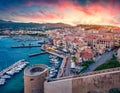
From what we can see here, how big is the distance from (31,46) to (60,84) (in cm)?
784

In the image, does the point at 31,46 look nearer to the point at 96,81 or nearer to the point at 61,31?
the point at 61,31

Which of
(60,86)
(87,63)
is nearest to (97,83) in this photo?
(60,86)

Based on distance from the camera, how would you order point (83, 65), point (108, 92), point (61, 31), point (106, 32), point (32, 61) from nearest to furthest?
point (108, 92), point (83, 65), point (32, 61), point (106, 32), point (61, 31)

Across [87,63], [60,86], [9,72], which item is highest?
[60,86]

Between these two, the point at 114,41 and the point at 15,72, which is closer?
the point at 15,72

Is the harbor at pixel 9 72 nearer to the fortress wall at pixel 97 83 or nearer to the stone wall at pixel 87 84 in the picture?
the stone wall at pixel 87 84

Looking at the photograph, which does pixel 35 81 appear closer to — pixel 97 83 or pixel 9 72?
pixel 97 83

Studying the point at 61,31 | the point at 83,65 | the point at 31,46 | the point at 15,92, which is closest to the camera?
the point at 15,92

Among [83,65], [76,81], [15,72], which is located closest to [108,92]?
[76,81]

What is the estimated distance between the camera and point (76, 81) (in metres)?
3.31

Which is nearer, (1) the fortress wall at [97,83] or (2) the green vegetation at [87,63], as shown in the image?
(1) the fortress wall at [97,83]

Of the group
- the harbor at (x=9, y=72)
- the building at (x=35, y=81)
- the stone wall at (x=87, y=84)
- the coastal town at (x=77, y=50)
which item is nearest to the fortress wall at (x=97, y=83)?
the stone wall at (x=87, y=84)

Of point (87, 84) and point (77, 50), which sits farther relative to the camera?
point (77, 50)

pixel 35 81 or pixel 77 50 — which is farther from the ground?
pixel 35 81
